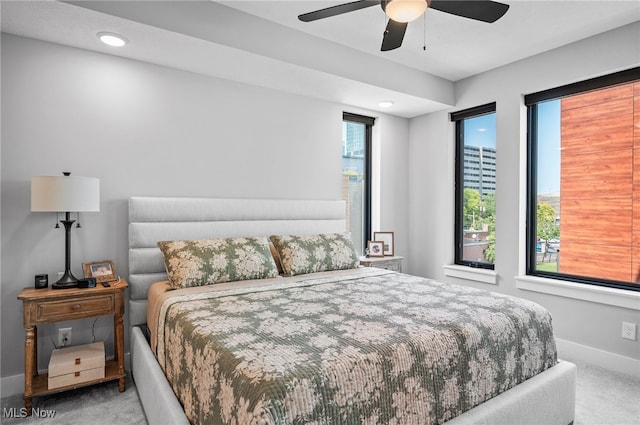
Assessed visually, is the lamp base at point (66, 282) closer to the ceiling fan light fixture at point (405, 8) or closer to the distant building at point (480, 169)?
the ceiling fan light fixture at point (405, 8)

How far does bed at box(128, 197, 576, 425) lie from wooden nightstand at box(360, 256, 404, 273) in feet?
3.45

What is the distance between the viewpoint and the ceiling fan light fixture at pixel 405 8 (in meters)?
1.83

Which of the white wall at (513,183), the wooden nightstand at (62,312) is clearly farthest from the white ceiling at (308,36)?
the wooden nightstand at (62,312)

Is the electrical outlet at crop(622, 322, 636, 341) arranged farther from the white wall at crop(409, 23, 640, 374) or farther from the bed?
the bed

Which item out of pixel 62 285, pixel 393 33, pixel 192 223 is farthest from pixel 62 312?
pixel 393 33

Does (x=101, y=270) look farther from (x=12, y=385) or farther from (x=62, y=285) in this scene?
(x=12, y=385)

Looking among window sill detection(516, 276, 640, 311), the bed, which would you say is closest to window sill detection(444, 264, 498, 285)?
window sill detection(516, 276, 640, 311)

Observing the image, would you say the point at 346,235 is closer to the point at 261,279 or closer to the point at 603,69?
the point at 261,279

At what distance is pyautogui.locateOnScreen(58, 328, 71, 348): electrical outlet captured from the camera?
2.62m

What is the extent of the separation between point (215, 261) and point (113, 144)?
3.92 ft

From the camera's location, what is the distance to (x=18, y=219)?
2521mm

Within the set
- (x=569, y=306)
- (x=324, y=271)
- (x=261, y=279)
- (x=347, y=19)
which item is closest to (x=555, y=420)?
(x=569, y=306)

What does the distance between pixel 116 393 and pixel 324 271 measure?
1696 mm

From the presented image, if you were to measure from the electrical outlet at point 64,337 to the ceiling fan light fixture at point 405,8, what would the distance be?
2.92 metres
